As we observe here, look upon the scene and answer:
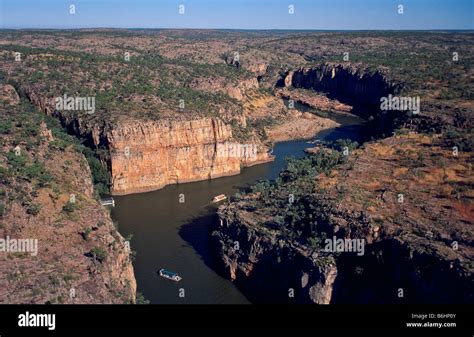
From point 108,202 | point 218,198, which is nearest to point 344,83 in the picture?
point 218,198

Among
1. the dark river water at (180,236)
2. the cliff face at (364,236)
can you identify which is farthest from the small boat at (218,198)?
the cliff face at (364,236)

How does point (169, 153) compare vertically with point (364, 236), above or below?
above

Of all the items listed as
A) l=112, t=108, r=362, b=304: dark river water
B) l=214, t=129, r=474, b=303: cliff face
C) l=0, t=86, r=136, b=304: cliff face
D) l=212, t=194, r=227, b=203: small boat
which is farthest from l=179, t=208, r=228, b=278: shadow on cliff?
l=0, t=86, r=136, b=304: cliff face

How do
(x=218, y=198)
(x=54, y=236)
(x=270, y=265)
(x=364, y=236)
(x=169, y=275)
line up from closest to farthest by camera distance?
(x=54, y=236) → (x=364, y=236) → (x=270, y=265) → (x=169, y=275) → (x=218, y=198)

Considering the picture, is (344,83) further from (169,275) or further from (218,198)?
(169,275)

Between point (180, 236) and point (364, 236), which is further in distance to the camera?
point (180, 236)

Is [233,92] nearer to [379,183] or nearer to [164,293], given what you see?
[379,183]
